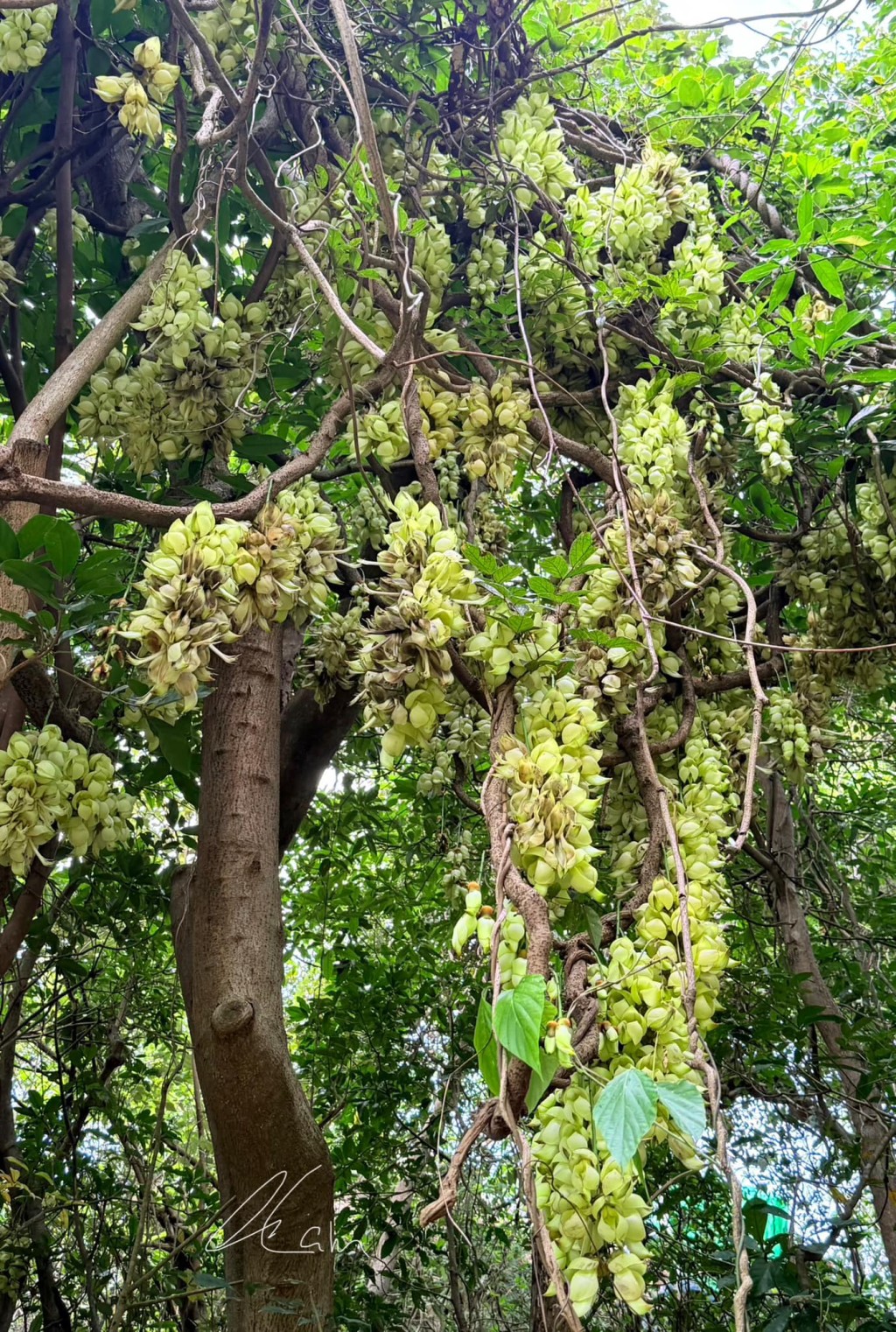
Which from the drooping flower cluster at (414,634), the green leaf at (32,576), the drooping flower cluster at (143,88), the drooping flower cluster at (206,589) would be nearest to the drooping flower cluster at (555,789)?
the drooping flower cluster at (414,634)

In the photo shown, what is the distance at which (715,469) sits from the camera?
5.59 feet

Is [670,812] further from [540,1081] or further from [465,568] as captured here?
[540,1081]

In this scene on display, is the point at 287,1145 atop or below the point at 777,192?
below

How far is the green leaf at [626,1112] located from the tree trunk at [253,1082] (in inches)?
36.5

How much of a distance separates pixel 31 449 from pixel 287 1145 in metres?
1.15

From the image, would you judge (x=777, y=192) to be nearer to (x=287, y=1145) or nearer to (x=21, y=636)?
(x=21, y=636)

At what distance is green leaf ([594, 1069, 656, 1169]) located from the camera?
0.68 metres

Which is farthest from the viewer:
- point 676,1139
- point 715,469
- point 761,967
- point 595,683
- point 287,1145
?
point 761,967

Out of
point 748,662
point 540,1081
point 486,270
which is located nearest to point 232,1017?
point 540,1081

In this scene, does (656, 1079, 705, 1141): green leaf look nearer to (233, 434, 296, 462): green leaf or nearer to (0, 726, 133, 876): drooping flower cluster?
(0, 726, 133, 876): drooping flower cluster

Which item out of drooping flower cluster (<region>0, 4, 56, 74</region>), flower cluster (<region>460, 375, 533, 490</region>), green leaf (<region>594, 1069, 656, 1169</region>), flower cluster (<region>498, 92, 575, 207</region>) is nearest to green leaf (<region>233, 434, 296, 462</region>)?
flower cluster (<region>460, 375, 533, 490</region>)

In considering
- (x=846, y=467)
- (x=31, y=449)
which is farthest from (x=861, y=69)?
(x=31, y=449)

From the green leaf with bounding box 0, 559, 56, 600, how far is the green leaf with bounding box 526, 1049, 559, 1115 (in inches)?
32.8

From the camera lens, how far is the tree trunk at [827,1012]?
1.94m
